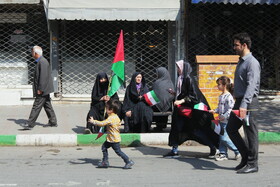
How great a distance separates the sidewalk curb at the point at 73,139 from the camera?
813cm

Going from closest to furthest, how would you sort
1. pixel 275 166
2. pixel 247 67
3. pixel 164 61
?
pixel 247 67
pixel 275 166
pixel 164 61

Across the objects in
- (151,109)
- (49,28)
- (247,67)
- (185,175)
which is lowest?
(185,175)

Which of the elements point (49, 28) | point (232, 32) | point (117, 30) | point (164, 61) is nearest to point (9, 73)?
point (49, 28)

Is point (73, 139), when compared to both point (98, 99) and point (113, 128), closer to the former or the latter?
point (98, 99)

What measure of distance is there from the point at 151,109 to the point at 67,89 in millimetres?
4477

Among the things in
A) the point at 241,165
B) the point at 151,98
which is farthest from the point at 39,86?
the point at 241,165

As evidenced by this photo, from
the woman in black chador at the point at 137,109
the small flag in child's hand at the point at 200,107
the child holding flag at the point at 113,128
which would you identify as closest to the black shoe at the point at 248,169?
the small flag in child's hand at the point at 200,107

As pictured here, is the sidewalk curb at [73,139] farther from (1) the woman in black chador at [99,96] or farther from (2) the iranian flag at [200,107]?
(2) the iranian flag at [200,107]

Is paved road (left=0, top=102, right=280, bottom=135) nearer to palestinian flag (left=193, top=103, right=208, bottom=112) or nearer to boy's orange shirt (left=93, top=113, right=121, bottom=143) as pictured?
palestinian flag (left=193, top=103, right=208, bottom=112)

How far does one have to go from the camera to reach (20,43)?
41.1 feet

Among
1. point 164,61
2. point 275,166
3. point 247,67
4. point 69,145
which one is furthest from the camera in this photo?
point 164,61

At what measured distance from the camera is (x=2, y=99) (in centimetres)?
1181

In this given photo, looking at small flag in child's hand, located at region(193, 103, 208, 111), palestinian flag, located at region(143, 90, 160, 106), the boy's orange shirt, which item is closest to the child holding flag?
the boy's orange shirt

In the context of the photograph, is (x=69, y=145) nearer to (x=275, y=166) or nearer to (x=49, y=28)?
(x=275, y=166)
